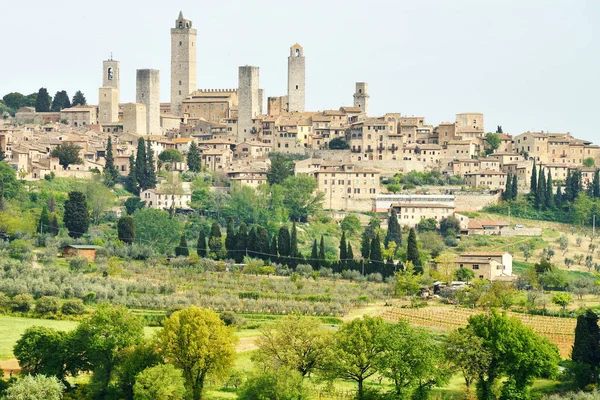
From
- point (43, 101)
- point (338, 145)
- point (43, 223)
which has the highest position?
point (43, 101)

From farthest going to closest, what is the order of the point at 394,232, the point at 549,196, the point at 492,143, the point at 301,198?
the point at 492,143 → the point at 549,196 → the point at 301,198 → the point at 394,232

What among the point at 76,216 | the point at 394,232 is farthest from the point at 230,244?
the point at 394,232

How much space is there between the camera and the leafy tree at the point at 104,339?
3409 cm

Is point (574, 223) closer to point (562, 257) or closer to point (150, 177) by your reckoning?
point (562, 257)

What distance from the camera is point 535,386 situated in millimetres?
35250

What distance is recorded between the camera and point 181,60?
273 feet

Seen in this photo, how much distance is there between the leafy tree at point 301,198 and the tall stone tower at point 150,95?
1376 centimetres

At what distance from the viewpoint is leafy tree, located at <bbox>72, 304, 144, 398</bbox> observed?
34.1 meters

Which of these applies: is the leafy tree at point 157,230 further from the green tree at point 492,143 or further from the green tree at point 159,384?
the green tree at point 159,384

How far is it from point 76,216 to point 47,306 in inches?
638

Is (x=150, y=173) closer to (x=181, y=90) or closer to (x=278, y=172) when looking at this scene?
(x=278, y=172)

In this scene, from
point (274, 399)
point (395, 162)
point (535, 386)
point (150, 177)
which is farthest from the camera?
point (395, 162)

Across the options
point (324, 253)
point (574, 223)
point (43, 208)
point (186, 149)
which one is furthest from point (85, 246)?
point (574, 223)

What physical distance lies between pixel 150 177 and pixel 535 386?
1387 inches
